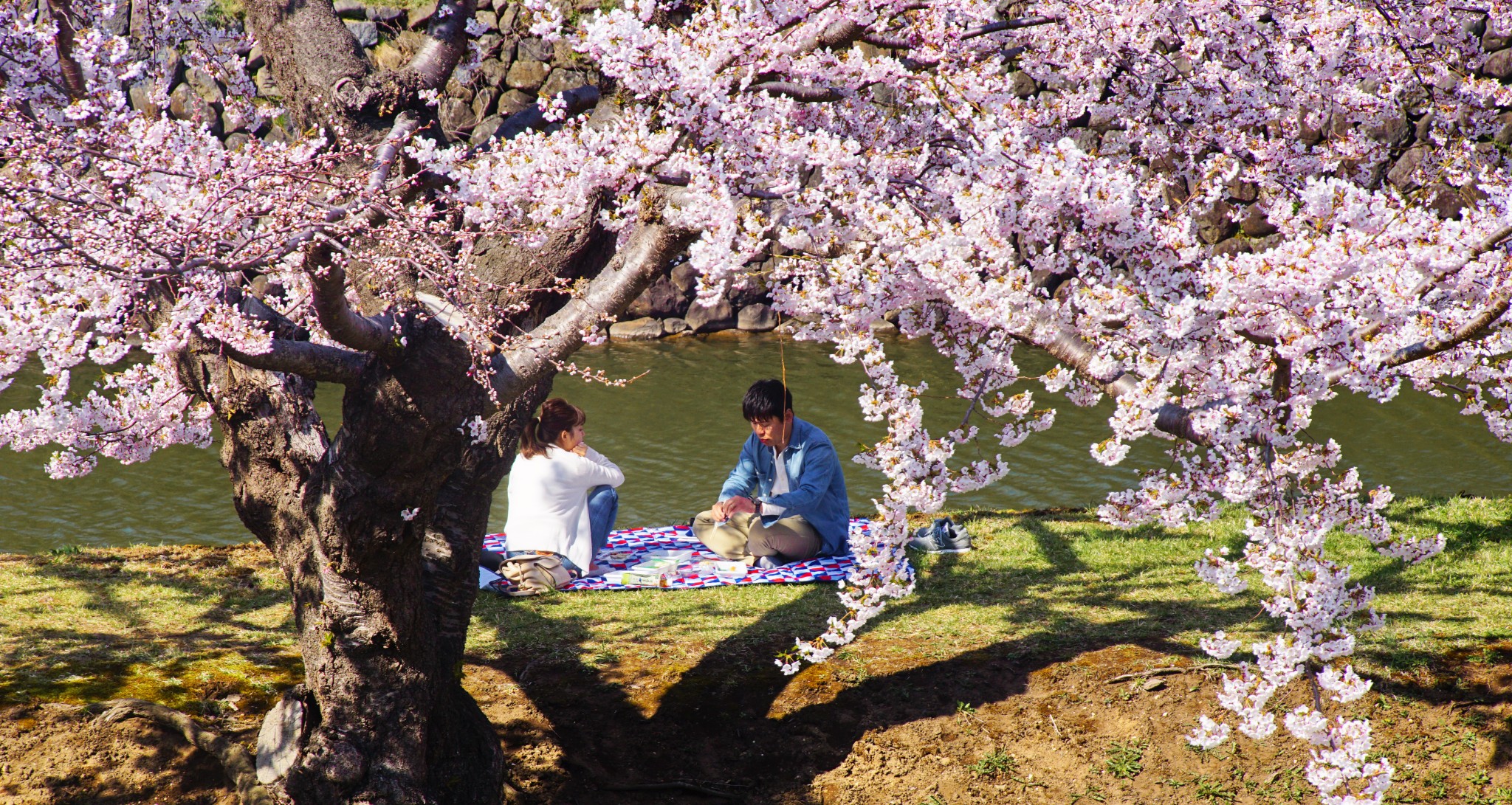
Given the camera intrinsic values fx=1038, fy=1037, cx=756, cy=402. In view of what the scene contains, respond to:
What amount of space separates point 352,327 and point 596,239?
0.91 meters

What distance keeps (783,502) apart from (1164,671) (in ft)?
8.26

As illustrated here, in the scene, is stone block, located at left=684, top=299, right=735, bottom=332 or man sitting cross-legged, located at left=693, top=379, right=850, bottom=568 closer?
man sitting cross-legged, located at left=693, top=379, right=850, bottom=568

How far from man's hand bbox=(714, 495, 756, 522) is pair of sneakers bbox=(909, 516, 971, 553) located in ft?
3.46

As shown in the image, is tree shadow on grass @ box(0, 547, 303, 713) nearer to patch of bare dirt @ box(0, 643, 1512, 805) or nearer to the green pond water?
patch of bare dirt @ box(0, 643, 1512, 805)

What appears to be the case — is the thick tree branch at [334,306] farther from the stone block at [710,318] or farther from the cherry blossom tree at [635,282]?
the stone block at [710,318]

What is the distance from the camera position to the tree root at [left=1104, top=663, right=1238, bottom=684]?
4.21 m

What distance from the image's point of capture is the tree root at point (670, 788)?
3.78 m

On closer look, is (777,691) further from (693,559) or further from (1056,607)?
(693,559)

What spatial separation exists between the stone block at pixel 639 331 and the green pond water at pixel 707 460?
2.20m

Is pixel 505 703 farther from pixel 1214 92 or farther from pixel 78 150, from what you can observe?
pixel 1214 92

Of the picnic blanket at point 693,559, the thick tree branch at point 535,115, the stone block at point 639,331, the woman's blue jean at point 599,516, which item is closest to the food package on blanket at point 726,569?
the picnic blanket at point 693,559

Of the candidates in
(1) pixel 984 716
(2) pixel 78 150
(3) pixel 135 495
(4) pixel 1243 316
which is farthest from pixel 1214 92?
(3) pixel 135 495

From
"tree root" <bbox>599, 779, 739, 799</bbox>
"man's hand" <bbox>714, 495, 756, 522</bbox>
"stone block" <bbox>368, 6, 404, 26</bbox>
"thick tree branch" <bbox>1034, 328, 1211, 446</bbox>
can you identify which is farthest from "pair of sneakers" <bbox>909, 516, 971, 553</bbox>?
"stone block" <bbox>368, 6, 404, 26</bbox>

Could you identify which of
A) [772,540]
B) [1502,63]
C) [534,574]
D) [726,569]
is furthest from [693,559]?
[1502,63]
